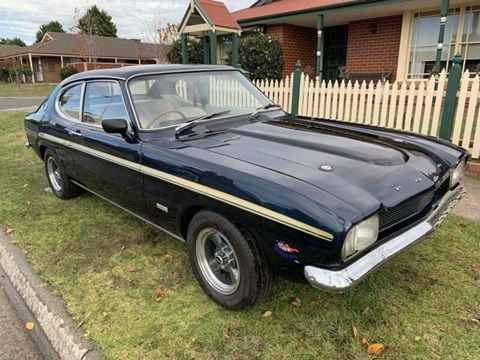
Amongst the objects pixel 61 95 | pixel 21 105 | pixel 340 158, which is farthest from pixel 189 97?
pixel 21 105

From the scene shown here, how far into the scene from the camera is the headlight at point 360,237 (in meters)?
2.12

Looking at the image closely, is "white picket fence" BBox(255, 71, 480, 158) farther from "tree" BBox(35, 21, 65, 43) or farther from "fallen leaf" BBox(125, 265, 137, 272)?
"tree" BBox(35, 21, 65, 43)

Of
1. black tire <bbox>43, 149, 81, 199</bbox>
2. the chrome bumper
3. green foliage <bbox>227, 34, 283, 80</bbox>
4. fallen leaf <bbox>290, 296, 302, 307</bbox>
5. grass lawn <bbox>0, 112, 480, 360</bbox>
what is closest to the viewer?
the chrome bumper

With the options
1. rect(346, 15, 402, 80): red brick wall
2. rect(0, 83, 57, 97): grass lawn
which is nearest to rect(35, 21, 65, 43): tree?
rect(0, 83, 57, 97): grass lawn

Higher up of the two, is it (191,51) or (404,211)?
(191,51)

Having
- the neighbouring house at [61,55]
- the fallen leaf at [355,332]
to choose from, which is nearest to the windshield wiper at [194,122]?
the fallen leaf at [355,332]

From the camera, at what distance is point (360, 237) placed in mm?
2193

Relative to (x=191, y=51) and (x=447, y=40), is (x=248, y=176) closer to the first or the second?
(x=447, y=40)

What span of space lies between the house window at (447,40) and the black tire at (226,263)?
10486mm

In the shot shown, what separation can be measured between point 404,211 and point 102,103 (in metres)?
2.98

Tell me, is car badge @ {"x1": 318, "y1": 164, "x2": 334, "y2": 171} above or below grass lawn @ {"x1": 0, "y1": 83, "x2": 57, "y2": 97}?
above

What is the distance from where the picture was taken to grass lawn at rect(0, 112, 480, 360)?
247cm

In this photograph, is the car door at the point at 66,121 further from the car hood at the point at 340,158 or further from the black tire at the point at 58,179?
the car hood at the point at 340,158

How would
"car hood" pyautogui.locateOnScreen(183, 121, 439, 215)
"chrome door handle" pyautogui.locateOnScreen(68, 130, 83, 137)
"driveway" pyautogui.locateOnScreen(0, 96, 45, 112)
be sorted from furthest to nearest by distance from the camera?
1. "driveway" pyautogui.locateOnScreen(0, 96, 45, 112)
2. "chrome door handle" pyautogui.locateOnScreen(68, 130, 83, 137)
3. "car hood" pyautogui.locateOnScreen(183, 121, 439, 215)
